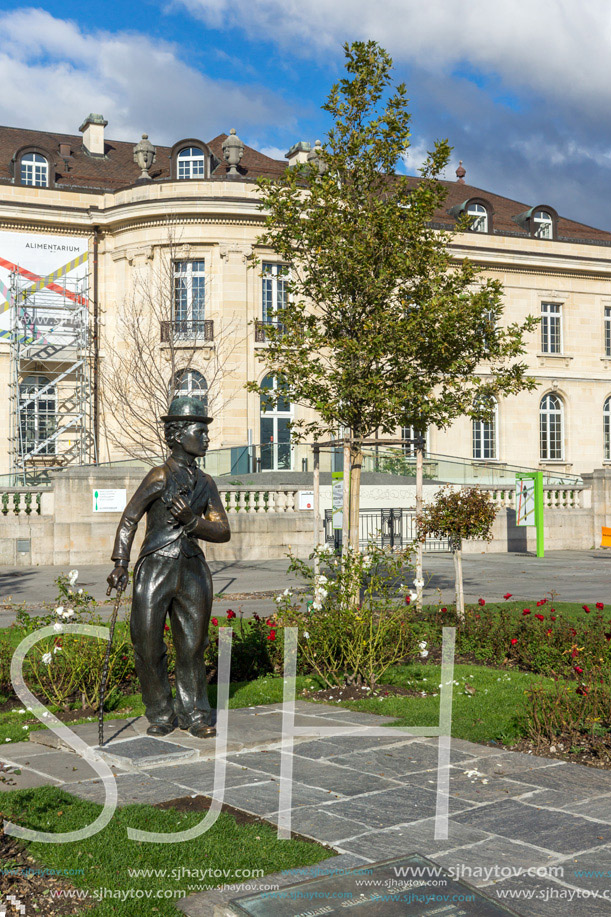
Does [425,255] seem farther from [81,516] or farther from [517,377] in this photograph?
[81,516]

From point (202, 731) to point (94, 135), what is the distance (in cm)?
3894

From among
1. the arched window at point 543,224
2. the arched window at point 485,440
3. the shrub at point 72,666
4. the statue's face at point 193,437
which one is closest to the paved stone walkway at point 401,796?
the shrub at point 72,666

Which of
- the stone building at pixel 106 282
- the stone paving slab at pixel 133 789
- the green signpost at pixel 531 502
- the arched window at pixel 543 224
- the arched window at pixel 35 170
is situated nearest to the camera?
the stone paving slab at pixel 133 789

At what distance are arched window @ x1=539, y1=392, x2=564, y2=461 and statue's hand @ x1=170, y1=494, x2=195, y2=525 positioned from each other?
123ft

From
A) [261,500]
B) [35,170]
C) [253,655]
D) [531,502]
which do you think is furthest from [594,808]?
[35,170]

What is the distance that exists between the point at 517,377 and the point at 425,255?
224 cm

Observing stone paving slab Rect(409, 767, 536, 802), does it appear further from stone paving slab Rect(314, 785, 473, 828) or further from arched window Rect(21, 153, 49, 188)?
arched window Rect(21, 153, 49, 188)

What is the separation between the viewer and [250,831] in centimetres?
464

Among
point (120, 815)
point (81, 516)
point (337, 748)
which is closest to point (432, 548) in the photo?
point (81, 516)

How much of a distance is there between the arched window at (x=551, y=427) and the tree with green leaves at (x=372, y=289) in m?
29.2

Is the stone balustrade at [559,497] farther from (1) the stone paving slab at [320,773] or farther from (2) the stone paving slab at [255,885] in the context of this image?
(2) the stone paving slab at [255,885]

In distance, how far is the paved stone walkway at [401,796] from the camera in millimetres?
4145

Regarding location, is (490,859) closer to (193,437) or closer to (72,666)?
(193,437)

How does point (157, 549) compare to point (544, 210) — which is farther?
point (544, 210)
